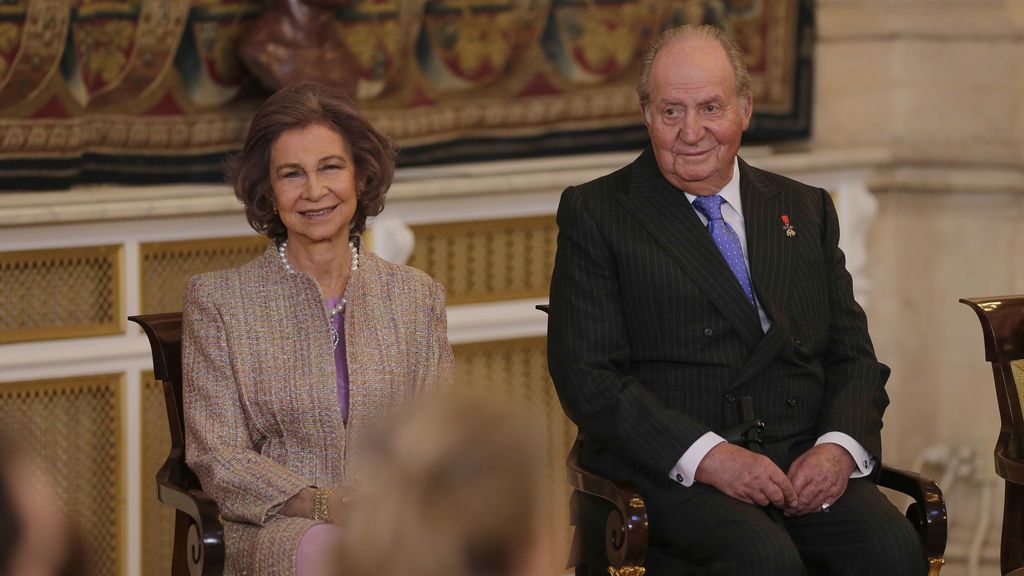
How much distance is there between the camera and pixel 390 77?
5273 millimetres

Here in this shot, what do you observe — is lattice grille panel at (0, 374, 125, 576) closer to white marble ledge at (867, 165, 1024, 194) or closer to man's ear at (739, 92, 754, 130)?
man's ear at (739, 92, 754, 130)

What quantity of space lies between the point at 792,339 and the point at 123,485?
2.30 m

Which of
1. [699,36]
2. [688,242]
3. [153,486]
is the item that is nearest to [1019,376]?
[688,242]

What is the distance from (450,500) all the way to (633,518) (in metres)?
2.13

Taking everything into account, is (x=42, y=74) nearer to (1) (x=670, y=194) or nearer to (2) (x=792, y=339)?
(1) (x=670, y=194)

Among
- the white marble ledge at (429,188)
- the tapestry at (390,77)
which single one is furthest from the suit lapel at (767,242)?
the tapestry at (390,77)

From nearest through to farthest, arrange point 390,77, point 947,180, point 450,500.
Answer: point 450,500
point 390,77
point 947,180

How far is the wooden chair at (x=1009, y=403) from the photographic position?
3.50m

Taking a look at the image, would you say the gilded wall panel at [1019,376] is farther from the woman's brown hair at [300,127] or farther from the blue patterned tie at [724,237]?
the woman's brown hair at [300,127]

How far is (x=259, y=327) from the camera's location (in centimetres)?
Answer: 329

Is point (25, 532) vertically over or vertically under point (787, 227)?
under

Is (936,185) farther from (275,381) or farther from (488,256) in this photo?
(275,381)

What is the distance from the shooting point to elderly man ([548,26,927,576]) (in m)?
3.23

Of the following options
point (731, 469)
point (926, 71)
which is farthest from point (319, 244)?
point (926, 71)
